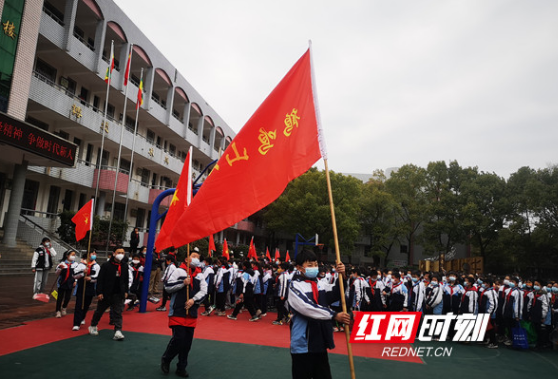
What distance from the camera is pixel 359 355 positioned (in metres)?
7.52

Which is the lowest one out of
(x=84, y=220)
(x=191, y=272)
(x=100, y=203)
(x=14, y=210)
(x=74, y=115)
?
(x=191, y=272)

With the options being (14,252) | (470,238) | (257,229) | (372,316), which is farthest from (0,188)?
(470,238)

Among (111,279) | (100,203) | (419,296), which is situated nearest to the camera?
(111,279)

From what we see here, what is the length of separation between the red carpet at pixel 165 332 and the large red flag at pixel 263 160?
15.6ft

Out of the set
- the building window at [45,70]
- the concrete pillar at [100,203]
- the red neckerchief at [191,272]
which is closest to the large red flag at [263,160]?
the red neckerchief at [191,272]

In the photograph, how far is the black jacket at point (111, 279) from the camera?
777 centimetres

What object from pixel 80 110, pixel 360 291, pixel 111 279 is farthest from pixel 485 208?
pixel 111 279

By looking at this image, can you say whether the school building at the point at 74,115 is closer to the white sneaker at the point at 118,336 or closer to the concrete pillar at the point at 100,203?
the concrete pillar at the point at 100,203

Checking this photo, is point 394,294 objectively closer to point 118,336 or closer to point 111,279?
point 118,336

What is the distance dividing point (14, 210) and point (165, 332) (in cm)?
1281

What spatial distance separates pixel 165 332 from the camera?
8.70m

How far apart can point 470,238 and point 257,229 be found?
84.0 feet

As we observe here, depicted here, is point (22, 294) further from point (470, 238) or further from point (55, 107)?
point (470, 238)

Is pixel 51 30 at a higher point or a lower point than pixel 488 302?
higher
